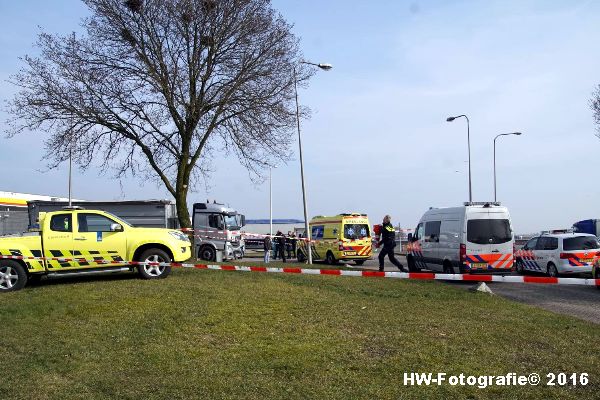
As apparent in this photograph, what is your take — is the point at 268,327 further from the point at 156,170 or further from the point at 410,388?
the point at 156,170

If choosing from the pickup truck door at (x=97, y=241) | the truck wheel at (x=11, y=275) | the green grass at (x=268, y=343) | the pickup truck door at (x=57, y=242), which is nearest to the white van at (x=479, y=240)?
the green grass at (x=268, y=343)

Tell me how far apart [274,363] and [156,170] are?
15.5 metres

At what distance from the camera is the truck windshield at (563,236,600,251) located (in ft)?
61.9

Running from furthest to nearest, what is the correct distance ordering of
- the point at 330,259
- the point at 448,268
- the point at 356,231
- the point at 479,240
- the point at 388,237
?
the point at 330,259, the point at 356,231, the point at 388,237, the point at 448,268, the point at 479,240

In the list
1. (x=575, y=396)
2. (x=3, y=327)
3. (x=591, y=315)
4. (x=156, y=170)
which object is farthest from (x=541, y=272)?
(x=3, y=327)

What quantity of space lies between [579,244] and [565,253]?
565mm

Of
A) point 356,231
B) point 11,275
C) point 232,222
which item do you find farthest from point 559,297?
point 232,222

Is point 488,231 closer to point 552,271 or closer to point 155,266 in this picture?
point 552,271

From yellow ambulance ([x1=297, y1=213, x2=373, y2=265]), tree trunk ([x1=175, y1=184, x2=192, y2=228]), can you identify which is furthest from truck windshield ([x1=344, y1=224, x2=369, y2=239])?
tree trunk ([x1=175, y1=184, x2=192, y2=228])

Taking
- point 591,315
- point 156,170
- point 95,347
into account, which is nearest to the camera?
point 95,347

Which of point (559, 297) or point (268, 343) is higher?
point (268, 343)

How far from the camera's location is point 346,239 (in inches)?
Answer: 1091

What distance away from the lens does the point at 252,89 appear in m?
20.7

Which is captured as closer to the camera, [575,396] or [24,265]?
[575,396]
